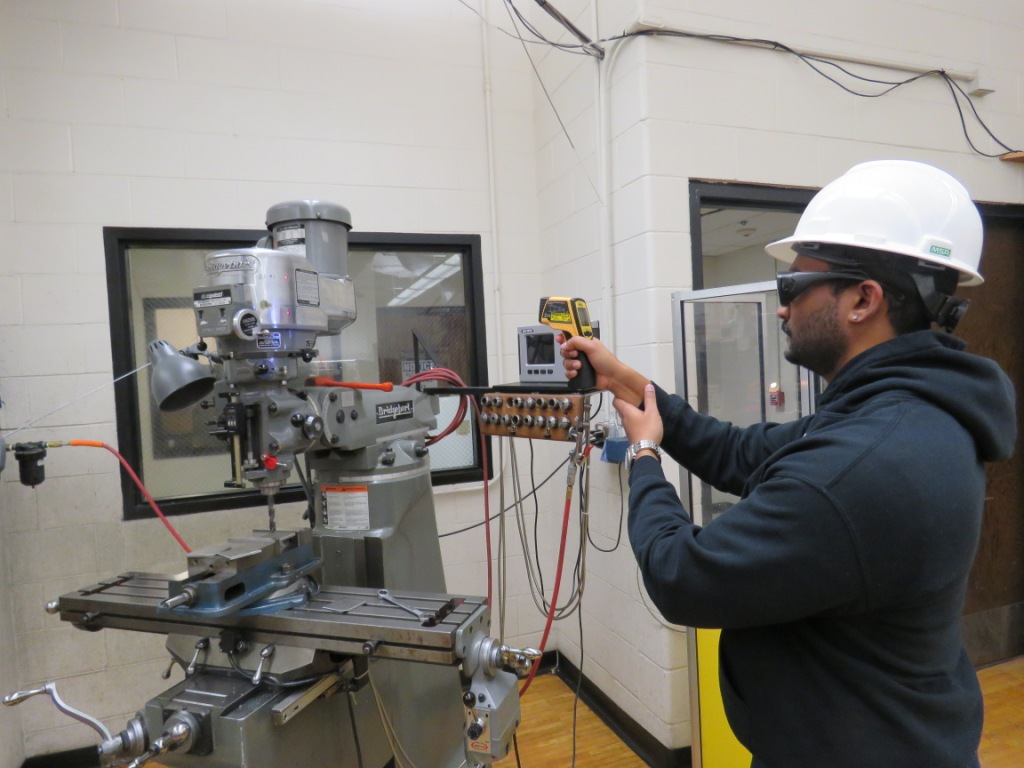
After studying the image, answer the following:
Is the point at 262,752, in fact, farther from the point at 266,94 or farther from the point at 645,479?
the point at 266,94

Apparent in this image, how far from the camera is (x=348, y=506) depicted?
1.61 metres

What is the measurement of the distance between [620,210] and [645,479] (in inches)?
54.7

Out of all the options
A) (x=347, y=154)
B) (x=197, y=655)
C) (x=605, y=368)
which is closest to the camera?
(x=197, y=655)

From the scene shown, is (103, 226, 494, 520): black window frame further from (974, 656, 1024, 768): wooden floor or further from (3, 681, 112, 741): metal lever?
(974, 656, 1024, 768): wooden floor

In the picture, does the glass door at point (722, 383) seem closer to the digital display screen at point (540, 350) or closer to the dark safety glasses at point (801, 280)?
the digital display screen at point (540, 350)

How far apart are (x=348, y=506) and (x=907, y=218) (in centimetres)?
137

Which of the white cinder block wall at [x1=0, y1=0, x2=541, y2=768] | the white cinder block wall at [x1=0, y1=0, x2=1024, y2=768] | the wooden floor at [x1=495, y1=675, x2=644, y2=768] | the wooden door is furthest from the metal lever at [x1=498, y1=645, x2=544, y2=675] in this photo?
the wooden door

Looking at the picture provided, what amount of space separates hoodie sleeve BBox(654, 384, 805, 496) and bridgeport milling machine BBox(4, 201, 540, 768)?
1.84 ft

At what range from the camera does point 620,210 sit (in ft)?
7.27

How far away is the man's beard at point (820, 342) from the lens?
105 cm

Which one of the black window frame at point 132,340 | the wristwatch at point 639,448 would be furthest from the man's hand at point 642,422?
the black window frame at point 132,340

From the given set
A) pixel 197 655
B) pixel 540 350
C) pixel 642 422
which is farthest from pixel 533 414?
pixel 197 655

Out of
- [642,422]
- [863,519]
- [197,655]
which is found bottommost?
[197,655]

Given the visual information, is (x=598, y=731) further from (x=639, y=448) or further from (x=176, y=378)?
(x=176, y=378)
